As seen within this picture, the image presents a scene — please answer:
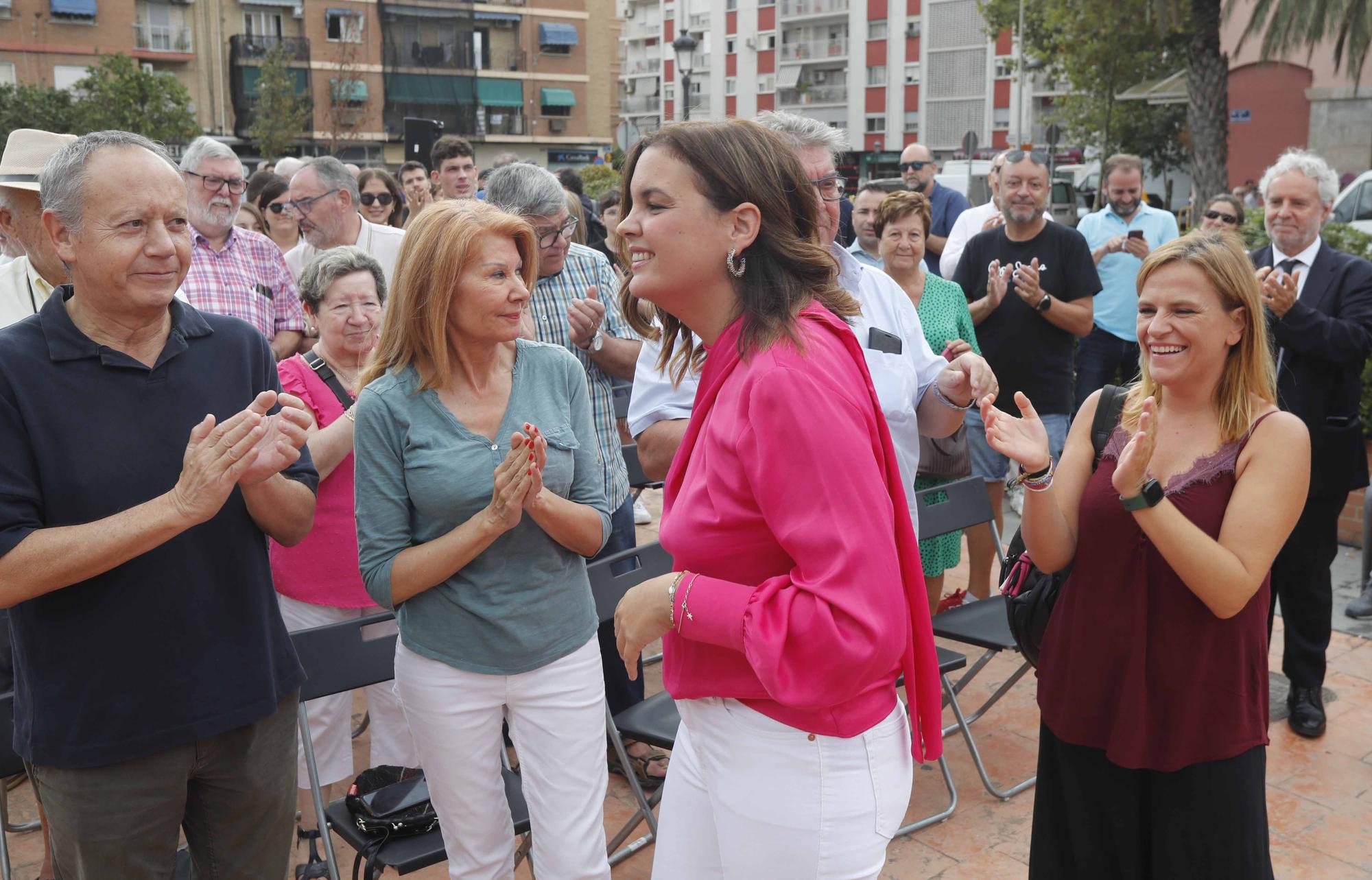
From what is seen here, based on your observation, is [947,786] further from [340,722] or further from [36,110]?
[36,110]

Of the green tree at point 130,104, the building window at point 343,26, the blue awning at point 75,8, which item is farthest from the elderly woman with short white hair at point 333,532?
the building window at point 343,26

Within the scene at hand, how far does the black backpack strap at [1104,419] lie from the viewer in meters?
2.66

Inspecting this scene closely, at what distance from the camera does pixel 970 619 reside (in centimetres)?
Result: 421

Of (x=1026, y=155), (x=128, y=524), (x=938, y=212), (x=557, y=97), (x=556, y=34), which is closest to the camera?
(x=128, y=524)

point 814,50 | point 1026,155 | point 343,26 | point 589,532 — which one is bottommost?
point 589,532

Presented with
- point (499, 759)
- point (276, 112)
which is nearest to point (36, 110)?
point (276, 112)

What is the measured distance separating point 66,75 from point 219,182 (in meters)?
39.3

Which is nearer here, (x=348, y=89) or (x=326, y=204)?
(x=326, y=204)

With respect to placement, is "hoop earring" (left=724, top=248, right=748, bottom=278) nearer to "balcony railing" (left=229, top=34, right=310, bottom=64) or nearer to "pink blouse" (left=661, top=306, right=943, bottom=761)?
"pink blouse" (left=661, top=306, right=943, bottom=761)

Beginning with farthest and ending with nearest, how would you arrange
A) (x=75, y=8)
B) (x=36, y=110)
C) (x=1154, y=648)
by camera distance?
(x=75, y=8), (x=36, y=110), (x=1154, y=648)

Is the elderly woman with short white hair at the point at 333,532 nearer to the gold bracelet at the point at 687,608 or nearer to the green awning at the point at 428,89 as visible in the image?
the gold bracelet at the point at 687,608

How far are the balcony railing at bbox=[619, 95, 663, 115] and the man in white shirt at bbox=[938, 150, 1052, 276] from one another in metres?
69.6

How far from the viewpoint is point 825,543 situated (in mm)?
1544

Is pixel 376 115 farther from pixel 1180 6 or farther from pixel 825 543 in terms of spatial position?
pixel 825 543
